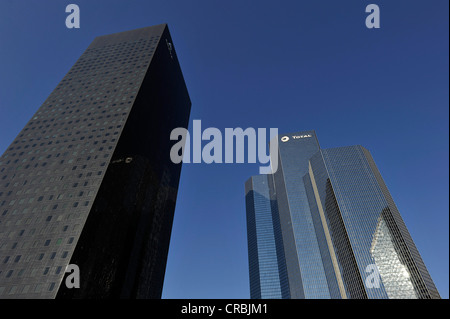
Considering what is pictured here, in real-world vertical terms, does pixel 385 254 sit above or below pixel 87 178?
above

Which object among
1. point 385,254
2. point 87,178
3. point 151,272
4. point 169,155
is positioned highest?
point 169,155

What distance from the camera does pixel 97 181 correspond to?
86.6 meters

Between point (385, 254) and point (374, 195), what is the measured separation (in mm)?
36097

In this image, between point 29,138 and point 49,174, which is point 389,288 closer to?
point 49,174

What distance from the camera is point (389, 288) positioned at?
150 m

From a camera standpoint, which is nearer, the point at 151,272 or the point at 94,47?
the point at 151,272

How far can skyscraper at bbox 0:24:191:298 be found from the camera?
239 ft

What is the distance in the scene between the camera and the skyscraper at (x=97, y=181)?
72.8 meters

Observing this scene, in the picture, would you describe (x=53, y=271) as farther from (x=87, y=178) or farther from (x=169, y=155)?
(x=169, y=155)
